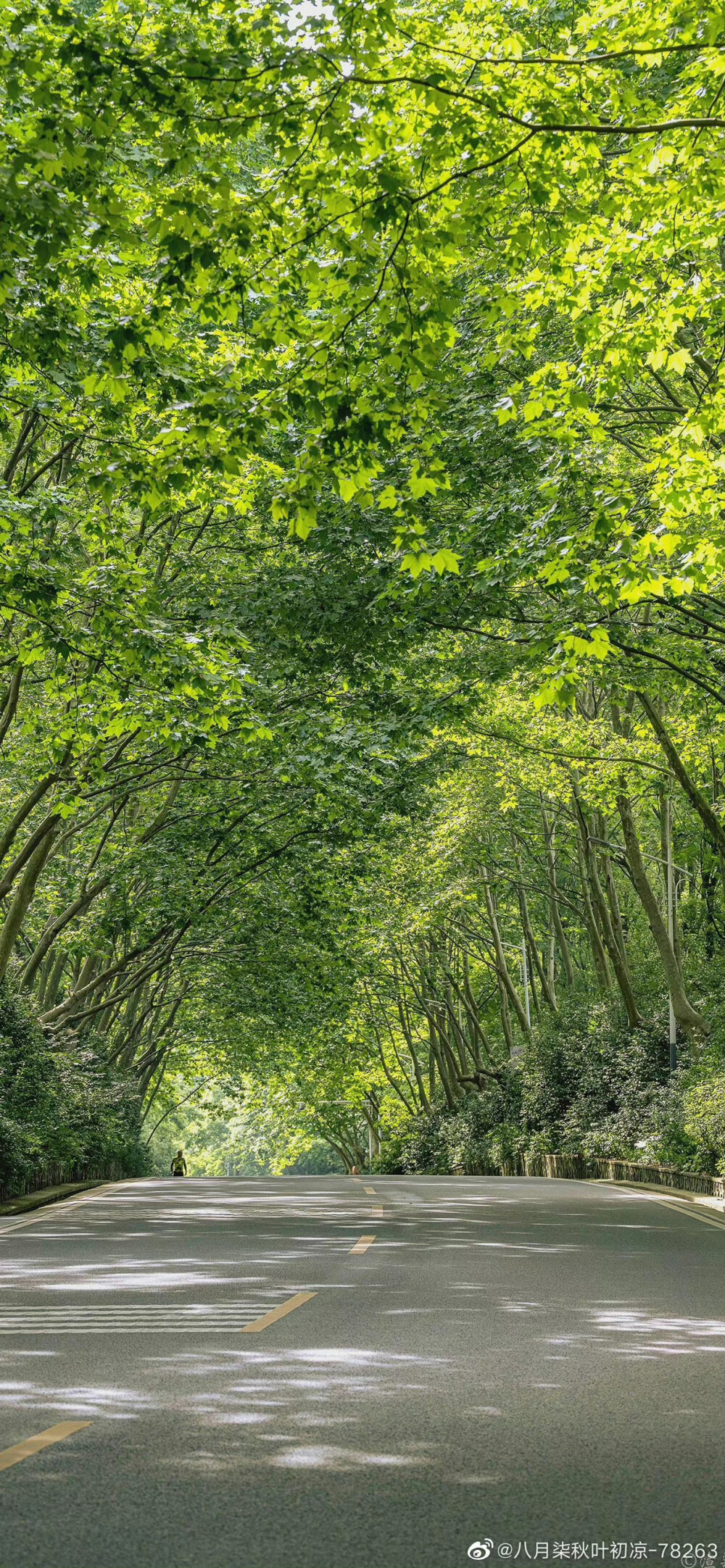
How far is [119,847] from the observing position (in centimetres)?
2470

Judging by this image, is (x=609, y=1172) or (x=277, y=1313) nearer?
(x=277, y=1313)

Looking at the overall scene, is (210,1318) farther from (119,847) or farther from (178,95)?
(119,847)

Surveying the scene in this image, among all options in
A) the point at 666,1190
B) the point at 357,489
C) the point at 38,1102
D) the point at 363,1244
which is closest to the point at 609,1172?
the point at 666,1190

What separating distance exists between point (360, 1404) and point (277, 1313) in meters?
2.84

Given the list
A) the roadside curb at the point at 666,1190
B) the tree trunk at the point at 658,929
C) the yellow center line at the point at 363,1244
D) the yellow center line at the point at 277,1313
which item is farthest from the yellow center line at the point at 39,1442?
the tree trunk at the point at 658,929

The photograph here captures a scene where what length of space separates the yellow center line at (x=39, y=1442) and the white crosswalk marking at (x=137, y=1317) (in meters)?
2.45

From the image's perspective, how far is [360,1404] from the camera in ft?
20.3

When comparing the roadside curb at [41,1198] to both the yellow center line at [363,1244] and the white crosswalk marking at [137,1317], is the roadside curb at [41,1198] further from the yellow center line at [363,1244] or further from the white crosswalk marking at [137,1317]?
the white crosswalk marking at [137,1317]

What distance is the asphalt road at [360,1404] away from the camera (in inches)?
172

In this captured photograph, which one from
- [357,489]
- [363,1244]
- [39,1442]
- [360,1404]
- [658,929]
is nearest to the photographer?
[39,1442]

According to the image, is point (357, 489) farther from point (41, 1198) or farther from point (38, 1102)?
point (41, 1198)

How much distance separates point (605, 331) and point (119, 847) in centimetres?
1491

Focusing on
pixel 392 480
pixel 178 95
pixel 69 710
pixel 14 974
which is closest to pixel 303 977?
pixel 14 974

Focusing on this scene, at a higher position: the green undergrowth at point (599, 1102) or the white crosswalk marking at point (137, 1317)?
the green undergrowth at point (599, 1102)
